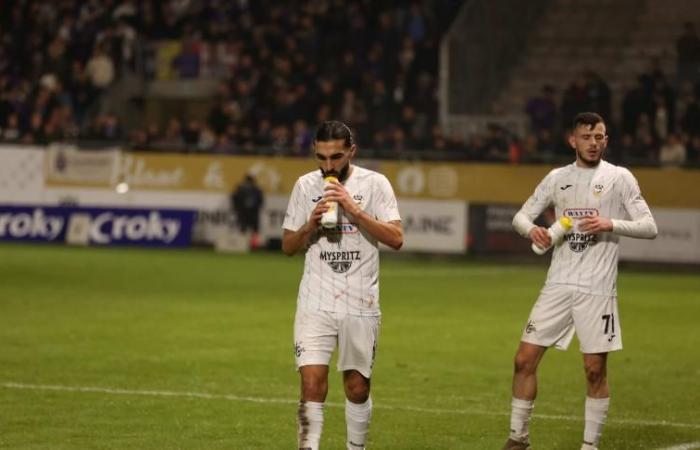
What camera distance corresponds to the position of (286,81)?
34031mm

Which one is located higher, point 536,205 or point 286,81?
Answer: point 286,81

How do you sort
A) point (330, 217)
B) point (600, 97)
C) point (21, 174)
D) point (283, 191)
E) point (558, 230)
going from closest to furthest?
1. point (330, 217)
2. point (558, 230)
3. point (600, 97)
4. point (283, 191)
5. point (21, 174)

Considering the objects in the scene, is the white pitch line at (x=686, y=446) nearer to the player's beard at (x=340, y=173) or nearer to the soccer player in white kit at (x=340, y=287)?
the soccer player in white kit at (x=340, y=287)

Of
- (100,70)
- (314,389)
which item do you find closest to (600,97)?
(100,70)

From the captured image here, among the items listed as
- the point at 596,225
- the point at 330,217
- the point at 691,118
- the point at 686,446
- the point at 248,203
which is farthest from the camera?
the point at 248,203

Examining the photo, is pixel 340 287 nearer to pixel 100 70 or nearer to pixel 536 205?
pixel 536 205

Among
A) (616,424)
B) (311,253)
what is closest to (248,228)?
(616,424)

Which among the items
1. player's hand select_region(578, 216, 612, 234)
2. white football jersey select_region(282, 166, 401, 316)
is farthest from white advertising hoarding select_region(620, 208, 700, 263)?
white football jersey select_region(282, 166, 401, 316)

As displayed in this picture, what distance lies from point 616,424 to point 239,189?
63.3ft

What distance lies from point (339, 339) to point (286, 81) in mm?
25957

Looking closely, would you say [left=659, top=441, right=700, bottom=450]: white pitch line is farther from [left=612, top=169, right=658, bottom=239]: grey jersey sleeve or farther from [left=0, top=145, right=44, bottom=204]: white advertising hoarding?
[left=0, top=145, right=44, bottom=204]: white advertising hoarding

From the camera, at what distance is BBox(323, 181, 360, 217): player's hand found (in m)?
8.03

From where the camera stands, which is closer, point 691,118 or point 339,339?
point 339,339

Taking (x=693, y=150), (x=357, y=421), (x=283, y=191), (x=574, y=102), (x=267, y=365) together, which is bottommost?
(x=267, y=365)
